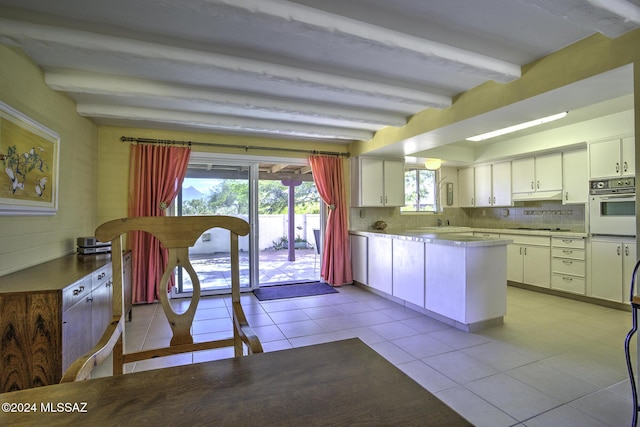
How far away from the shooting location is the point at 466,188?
6.17m

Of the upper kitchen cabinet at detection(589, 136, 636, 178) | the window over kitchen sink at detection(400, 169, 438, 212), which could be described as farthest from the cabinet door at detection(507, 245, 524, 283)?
the window over kitchen sink at detection(400, 169, 438, 212)

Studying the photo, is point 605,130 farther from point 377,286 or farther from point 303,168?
point 303,168

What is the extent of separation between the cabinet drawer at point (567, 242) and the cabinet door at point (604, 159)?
2.88 ft

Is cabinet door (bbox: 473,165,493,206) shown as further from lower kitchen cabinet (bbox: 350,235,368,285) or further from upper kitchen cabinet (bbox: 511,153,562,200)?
lower kitchen cabinet (bbox: 350,235,368,285)

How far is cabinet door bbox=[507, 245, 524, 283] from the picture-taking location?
4902 mm

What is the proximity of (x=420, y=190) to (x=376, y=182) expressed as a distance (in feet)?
5.10

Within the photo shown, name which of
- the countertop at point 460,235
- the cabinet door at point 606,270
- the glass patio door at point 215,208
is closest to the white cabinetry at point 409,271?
the countertop at point 460,235

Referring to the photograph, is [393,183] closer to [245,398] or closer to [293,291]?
[293,291]

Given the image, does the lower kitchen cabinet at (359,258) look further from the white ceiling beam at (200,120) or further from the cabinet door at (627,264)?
the cabinet door at (627,264)

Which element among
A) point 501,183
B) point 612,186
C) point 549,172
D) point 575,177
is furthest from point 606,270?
point 501,183

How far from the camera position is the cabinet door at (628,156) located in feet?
12.0

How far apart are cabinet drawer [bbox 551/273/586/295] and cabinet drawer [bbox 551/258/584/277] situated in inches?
2.6

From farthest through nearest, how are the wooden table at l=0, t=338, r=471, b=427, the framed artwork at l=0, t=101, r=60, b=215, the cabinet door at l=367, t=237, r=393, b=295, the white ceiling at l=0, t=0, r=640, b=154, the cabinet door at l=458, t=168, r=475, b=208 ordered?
the cabinet door at l=458, t=168, r=475, b=208 < the cabinet door at l=367, t=237, r=393, b=295 < the framed artwork at l=0, t=101, r=60, b=215 < the white ceiling at l=0, t=0, r=640, b=154 < the wooden table at l=0, t=338, r=471, b=427

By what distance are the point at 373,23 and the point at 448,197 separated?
16.2 feet
